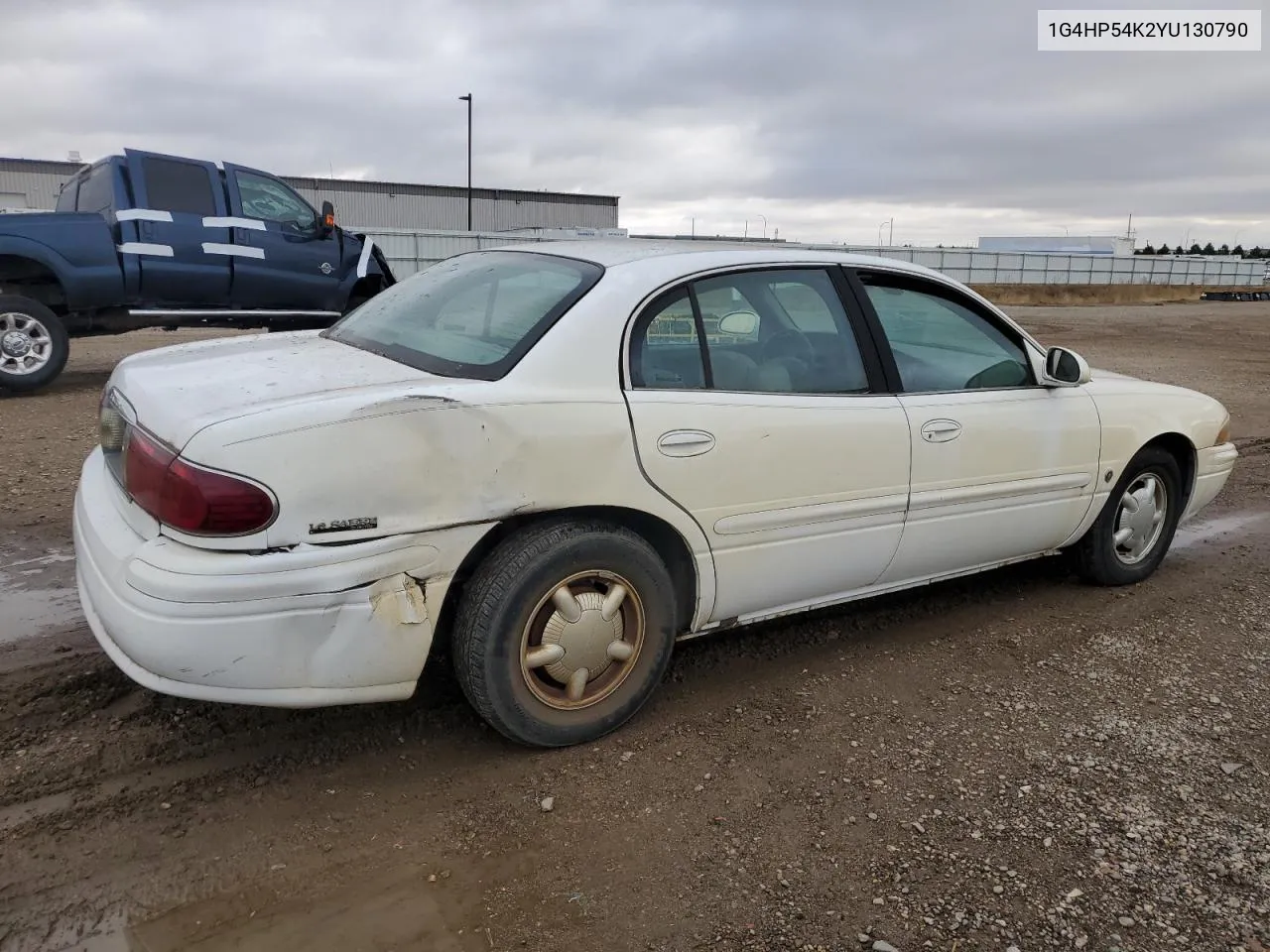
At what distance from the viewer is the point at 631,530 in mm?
2898

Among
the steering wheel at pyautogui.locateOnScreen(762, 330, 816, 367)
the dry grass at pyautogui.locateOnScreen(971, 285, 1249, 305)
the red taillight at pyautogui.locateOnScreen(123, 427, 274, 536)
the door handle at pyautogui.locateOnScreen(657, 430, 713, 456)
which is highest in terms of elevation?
the dry grass at pyautogui.locateOnScreen(971, 285, 1249, 305)

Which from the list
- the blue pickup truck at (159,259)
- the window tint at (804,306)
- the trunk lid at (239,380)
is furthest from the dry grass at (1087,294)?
the trunk lid at (239,380)

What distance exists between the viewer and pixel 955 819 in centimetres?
259

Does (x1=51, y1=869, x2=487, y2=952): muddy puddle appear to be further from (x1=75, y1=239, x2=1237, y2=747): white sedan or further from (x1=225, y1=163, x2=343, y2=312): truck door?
(x1=225, y1=163, x2=343, y2=312): truck door

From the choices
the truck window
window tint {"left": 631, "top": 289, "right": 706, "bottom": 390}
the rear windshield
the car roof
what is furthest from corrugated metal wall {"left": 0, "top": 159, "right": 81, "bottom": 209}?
window tint {"left": 631, "top": 289, "right": 706, "bottom": 390}

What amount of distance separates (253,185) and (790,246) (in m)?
7.87

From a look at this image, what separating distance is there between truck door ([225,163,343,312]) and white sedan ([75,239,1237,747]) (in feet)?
21.7

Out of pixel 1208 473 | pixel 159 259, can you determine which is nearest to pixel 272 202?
pixel 159 259

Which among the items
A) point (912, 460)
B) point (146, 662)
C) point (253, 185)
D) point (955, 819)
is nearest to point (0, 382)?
point (253, 185)

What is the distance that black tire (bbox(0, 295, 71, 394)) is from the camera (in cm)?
834

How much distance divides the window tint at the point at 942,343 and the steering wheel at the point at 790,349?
0.37 metres

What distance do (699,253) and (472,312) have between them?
813mm

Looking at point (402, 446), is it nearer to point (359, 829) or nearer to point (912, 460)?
point (359, 829)

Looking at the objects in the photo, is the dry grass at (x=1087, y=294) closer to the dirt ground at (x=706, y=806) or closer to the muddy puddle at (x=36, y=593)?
the dirt ground at (x=706, y=806)
